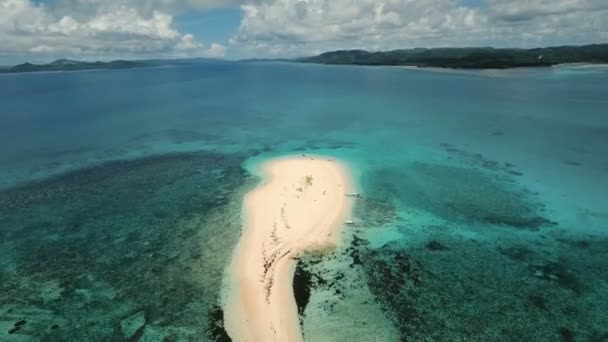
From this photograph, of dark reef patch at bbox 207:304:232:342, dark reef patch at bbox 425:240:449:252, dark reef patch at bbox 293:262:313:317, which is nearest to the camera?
dark reef patch at bbox 207:304:232:342

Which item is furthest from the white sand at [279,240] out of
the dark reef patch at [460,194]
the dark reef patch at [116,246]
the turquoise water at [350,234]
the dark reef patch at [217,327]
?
the dark reef patch at [460,194]

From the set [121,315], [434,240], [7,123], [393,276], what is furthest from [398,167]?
[7,123]

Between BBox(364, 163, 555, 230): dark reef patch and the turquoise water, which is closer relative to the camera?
the turquoise water

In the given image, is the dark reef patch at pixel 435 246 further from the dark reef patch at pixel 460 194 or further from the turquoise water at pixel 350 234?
the dark reef patch at pixel 460 194

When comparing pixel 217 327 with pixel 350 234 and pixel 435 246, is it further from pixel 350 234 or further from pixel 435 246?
pixel 435 246

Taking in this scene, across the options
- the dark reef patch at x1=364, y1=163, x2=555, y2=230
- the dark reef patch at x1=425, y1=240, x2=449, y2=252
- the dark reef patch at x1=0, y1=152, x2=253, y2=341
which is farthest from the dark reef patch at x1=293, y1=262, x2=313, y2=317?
the dark reef patch at x1=364, y1=163, x2=555, y2=230

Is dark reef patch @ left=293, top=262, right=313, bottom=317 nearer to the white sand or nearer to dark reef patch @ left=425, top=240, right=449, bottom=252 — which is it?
the white sand

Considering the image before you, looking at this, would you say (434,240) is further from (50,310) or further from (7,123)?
(7,123)
